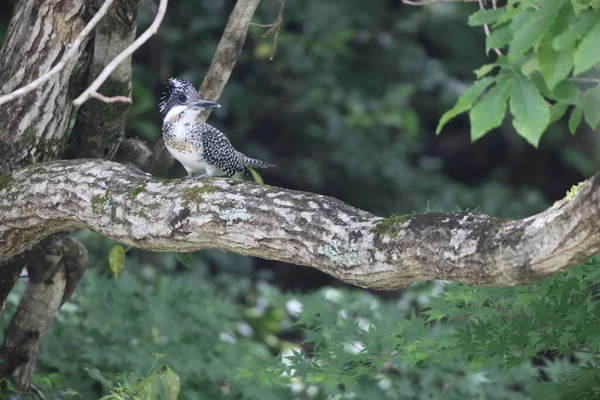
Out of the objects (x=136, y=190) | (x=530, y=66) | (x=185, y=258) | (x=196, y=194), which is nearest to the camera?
(x=530, y=66)

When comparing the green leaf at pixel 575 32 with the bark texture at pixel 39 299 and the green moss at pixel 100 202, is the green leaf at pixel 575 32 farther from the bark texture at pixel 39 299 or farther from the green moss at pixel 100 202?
the bark texture at pixel 39 299

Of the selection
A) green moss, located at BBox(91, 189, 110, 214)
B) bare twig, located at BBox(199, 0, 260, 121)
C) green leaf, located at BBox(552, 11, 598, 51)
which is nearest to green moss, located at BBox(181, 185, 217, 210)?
green moss, located at BBox(91, 189, 110, 214)

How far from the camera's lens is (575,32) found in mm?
1807

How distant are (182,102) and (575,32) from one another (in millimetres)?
1970

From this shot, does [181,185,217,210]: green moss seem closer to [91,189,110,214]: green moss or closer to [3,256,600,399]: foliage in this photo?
[91,189,110,214]: green moss

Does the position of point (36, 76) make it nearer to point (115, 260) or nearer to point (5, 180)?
point (5, 180)

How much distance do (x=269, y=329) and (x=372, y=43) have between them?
257cm

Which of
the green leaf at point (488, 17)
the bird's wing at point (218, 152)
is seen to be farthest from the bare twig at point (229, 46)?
the green leaf at point (488, 17)

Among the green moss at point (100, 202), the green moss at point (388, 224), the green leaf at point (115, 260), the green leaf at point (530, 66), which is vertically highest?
the green leaf at point (530, 66)

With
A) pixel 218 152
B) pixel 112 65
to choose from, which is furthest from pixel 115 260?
pixel 112 65

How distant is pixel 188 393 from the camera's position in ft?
13.6

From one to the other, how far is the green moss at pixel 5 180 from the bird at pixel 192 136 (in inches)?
23.9

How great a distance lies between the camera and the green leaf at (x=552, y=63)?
1869 mm

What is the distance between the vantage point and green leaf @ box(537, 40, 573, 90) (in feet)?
6.13
